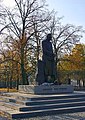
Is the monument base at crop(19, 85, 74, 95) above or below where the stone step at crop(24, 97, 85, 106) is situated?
above

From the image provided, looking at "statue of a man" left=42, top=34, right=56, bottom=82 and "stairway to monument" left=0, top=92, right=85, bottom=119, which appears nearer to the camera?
"stairway to monument" left=0, top=92, right=85, bottom=119

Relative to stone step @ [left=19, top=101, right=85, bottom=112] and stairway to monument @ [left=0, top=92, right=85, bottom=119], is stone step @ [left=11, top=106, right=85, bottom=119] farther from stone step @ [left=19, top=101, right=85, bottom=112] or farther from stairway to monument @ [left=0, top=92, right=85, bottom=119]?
stone step @ [left=19, top=101, right=85, bottom=112]

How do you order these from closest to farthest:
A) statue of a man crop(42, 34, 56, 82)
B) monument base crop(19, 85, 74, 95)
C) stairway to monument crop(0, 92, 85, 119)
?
1. stairway to monument crop(0, 92, 85, 119)
2. monument base crop(19, 85, 74, 95)
3. statue of a man crop(42, 34, 56, 82)

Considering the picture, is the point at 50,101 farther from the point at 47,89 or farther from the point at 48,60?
the point at 48,60

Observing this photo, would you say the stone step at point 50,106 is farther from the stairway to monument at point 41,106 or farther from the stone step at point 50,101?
the stone step at point 50,101

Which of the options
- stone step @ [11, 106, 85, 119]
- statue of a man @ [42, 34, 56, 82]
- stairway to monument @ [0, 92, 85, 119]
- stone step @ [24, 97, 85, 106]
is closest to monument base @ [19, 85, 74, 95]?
statue of a man @ [42, 34, 56, 82]

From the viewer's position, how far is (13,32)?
29312mm

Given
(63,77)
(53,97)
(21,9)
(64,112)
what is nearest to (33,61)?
(21,9)

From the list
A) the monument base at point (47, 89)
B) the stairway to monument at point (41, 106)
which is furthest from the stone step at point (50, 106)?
the monument base at point (47, 89)

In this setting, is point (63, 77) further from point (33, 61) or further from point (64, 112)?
point (64, 112)

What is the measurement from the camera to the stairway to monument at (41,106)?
11562 millimetres

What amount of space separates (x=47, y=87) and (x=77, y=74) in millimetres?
28477

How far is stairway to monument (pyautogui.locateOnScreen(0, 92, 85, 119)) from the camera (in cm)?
1156

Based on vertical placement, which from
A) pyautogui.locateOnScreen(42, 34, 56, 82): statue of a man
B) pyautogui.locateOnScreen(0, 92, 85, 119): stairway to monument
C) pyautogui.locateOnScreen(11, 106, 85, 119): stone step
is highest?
pyautogui.locateOnScreen(42, 34, 56, 82): statue of a man
